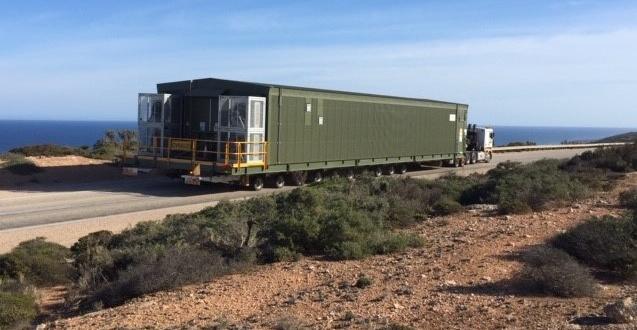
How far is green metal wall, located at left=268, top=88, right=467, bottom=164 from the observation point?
24.7m

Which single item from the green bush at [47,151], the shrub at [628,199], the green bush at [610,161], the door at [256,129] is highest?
the door at [256,129]

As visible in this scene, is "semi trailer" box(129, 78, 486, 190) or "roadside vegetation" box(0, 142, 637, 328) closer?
"roadside vegetation" box(0, 142, 637, 328)

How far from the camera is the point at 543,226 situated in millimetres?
12562

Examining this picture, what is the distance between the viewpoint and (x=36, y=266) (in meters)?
11.8

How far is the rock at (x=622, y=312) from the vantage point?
263 inches

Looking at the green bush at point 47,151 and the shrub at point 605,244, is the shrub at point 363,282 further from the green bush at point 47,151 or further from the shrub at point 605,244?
the green bush at point 47,151

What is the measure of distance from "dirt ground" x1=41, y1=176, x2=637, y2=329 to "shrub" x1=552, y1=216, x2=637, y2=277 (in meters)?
0.61

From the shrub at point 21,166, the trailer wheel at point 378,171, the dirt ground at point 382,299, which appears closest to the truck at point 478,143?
the trailer wheel at point 378,171

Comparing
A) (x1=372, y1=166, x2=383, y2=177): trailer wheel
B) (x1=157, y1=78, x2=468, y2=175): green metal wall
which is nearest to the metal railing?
(x1=157, y1=78, x2=468, y2=175): green metal wall

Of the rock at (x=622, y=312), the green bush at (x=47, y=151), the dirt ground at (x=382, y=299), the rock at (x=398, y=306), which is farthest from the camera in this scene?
the green bush at (x=47, y=151)

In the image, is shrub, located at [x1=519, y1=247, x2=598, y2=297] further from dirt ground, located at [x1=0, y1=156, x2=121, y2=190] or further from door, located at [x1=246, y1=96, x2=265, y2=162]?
dirt ground, located at [x1=0, y1=156, x2=121, y2=190]

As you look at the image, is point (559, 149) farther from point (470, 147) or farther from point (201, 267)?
point (201, 267)

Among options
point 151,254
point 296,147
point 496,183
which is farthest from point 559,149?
point 151,254

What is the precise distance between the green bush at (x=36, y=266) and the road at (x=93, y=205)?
2.18 metres
